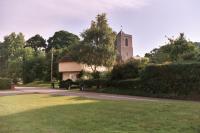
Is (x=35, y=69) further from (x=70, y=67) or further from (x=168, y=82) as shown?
(x=168, y=82)

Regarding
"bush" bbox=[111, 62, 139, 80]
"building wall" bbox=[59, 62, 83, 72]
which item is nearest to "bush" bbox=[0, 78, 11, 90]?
"bush" bbox=[111, 62, 139, 80]

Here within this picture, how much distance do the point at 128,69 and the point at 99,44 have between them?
8.33m

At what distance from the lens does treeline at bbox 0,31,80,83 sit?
7412cm

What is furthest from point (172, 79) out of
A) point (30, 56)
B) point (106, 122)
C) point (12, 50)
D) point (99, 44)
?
point (12, 50)

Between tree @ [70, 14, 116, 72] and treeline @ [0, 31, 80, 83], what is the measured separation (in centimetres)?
1004

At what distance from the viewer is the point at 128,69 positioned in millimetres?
39875

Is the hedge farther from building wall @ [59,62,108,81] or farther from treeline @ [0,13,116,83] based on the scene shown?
building wall @ [59,62,108,81]

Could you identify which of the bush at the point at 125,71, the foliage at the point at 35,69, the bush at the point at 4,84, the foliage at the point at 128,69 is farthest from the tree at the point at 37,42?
the foliage at the point at 128,69

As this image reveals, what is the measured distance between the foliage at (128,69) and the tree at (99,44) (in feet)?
19.0

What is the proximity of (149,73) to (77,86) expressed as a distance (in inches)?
656

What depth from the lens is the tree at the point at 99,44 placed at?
153 ft

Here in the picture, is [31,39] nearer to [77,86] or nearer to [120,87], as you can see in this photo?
[77,86]

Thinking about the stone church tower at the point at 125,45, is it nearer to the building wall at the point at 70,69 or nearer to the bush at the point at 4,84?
the building wall at the point at 70,69

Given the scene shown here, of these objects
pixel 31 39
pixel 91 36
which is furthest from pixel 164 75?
pixel 31 39
